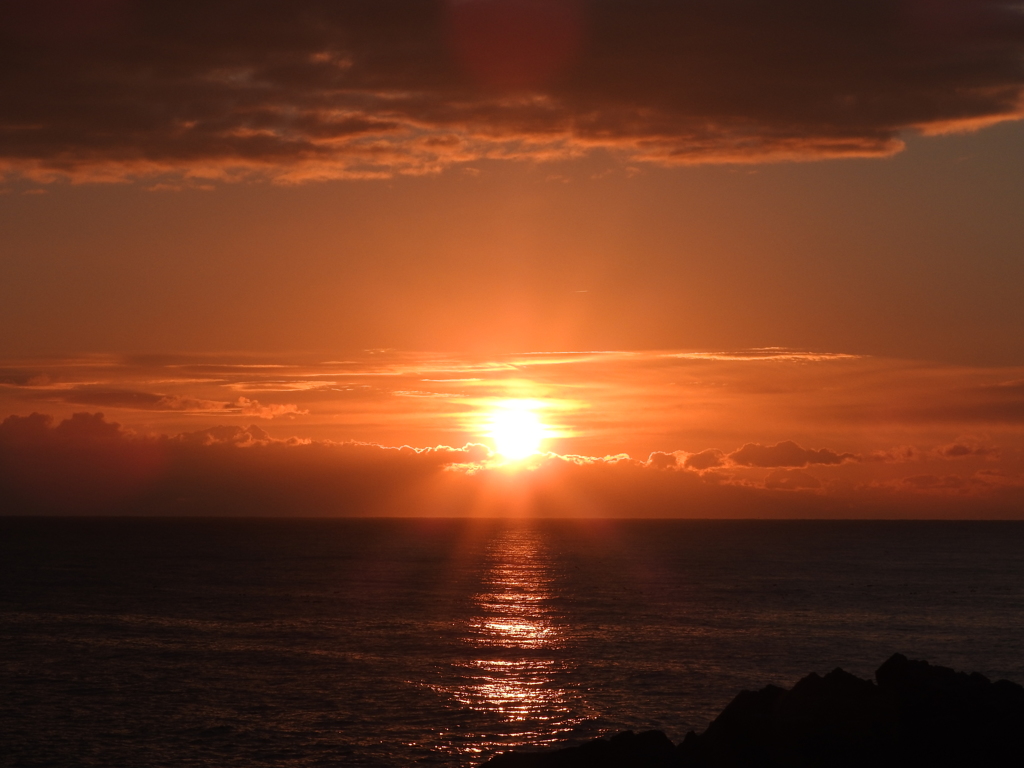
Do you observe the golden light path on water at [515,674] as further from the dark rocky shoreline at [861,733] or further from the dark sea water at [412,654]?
the dark rocky shoreline at [861,733]

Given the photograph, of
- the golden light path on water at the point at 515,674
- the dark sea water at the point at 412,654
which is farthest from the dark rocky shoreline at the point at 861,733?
the golden light path on water at the point at 515,674

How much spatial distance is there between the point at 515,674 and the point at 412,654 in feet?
32.2

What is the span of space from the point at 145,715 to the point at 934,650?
54.8 meters

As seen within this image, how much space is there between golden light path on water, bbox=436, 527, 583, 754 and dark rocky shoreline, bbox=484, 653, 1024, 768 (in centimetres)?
1541

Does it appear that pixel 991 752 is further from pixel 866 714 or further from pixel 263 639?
pixel 263 639

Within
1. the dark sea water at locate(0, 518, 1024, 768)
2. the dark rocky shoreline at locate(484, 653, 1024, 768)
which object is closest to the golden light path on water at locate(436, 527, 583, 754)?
the dark sea water at locate(0, 518, 1024, 768)

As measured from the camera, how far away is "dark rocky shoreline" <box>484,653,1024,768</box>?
29.6 meters

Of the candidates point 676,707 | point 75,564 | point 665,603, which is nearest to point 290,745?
point 676,707

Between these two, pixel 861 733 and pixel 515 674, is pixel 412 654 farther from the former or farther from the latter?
pixel 861 733

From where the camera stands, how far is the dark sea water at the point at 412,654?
156ft

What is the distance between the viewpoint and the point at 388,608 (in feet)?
326

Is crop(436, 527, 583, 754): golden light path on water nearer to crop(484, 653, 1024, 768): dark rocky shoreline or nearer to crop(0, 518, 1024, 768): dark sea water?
crop(0, 518, 1024, 768): dark sea water

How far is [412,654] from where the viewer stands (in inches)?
2751

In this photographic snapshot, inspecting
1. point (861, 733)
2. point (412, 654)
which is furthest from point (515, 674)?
point (861, 733)
